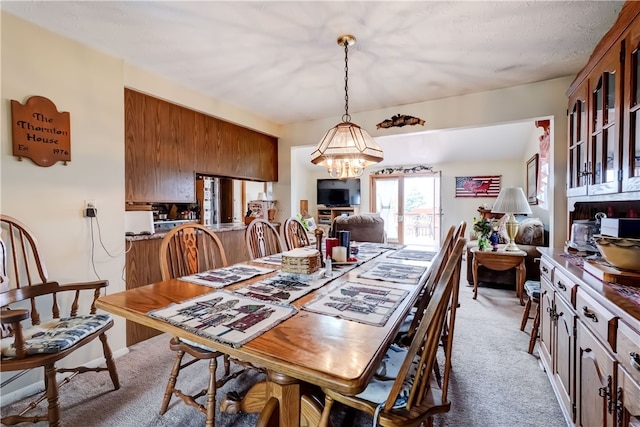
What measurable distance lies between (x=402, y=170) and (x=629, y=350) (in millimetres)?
6329

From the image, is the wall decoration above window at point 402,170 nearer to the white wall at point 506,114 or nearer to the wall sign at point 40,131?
the white wall at point 506,114

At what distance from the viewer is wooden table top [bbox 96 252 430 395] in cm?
75

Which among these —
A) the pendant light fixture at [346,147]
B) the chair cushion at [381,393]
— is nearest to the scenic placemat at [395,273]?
the chair cushion at [381,393]

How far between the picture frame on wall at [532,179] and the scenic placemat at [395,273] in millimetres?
4102

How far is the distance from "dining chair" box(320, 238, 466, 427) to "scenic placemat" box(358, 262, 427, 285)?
0.57m

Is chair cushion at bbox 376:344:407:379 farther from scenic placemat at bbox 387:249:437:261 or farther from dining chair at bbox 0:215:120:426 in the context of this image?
dining chair at bbox 0:215:120:426

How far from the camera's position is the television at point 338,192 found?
7.39m

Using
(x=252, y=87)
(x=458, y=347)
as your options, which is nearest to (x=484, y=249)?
(x=458, y=347)

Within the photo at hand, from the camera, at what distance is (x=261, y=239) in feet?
8.07

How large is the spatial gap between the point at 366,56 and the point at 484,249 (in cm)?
281

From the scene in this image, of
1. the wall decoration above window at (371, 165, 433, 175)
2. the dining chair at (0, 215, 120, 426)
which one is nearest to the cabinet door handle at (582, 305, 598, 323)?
the dining chair at (0, 215, 120, 426)

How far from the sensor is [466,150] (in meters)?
5.99

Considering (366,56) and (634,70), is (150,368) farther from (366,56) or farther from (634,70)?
(634,70)

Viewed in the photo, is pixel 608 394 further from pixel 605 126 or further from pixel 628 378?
pixel 605 126
